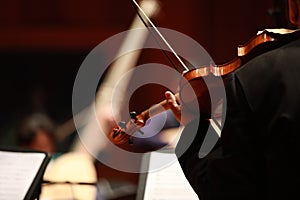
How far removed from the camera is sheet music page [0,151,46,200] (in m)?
1.35

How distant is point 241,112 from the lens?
34.9 inches

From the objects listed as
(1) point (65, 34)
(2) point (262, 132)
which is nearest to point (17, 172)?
(2) point (262, 132)

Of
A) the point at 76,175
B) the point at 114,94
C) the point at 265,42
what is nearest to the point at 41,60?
the point at 114,94

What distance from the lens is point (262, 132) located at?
888 mm

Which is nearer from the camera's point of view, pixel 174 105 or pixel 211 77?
pixel 211 77

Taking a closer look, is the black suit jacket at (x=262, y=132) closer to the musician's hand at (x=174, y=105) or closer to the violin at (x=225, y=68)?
the violin at (x=225, y=68)

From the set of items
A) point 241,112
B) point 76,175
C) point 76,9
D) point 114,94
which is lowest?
point 76,175

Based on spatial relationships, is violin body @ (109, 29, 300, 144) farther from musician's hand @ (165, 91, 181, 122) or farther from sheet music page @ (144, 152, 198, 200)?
sheet music page @ (144, 152, 198, 200)

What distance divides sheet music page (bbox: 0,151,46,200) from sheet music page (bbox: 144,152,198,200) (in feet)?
1.02

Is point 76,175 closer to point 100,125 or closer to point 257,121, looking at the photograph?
point 100,125

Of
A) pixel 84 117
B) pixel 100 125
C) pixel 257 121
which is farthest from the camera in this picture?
pixel 84 117

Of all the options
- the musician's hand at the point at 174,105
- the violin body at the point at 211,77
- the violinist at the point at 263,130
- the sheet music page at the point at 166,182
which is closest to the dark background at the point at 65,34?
the sheet music page at the point at 166,182

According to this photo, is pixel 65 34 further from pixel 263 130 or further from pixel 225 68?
pixel 263 130

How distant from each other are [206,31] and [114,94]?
2.73 feet
